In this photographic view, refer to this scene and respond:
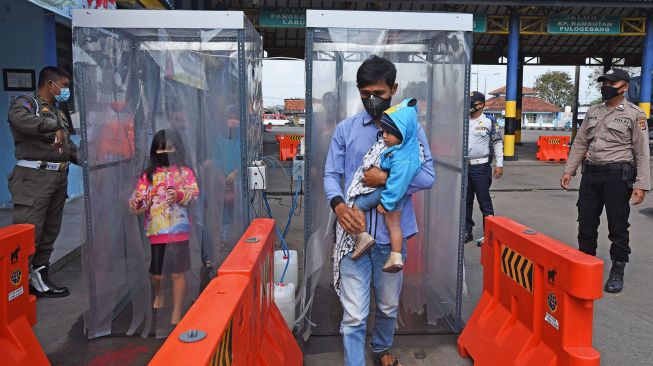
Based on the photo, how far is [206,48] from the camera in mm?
4457

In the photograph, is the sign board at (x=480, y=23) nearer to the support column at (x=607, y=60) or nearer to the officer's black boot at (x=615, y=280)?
the support column at (x=607, y=60)

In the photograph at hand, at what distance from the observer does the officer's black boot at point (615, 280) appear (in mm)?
5039

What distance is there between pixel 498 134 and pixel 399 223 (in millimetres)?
4176

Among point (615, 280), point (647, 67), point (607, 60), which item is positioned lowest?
point (615, 280)

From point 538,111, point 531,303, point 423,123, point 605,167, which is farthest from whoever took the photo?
point 538,111

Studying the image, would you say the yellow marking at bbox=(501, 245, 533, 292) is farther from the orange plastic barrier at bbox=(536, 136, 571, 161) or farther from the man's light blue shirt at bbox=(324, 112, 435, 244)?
the orange plastic barrier at bbox=(536, 136, 571, 161)

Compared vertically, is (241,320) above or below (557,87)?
below

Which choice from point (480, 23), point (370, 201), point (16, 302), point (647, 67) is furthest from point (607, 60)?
point (16, 302)

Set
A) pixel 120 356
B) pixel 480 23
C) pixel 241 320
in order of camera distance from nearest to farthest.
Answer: pixel 241 320 < pixel 120 356 < pixel 480 23

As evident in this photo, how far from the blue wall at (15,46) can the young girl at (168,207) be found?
5.15 m

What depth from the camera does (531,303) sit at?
3.06 metres

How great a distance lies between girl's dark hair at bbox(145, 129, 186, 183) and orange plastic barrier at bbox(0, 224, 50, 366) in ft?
3.16

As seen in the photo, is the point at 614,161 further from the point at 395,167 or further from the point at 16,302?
the point at 16,302

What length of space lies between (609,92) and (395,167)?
2.95 m
